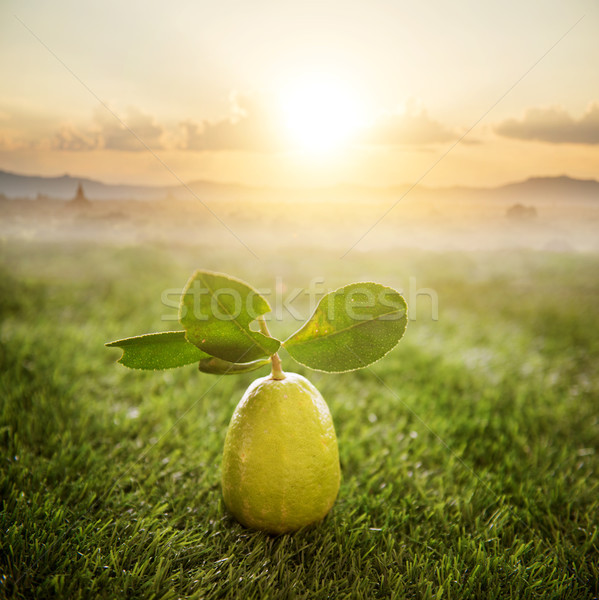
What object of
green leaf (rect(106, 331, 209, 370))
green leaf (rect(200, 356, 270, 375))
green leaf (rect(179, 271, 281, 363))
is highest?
green leaf (rect(179, 271, 281, 363))

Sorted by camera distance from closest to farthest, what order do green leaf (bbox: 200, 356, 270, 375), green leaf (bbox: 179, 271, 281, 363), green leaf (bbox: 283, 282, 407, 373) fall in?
green leaf (bbox: 179, 271, 281, 363)
green leaf (bbox: 283, 282, 407, 373)
green leaf (bbox: 200, 356, 270, 375)

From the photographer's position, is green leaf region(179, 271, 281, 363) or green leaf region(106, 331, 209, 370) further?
green leaf region(106, 331, 209, 370)

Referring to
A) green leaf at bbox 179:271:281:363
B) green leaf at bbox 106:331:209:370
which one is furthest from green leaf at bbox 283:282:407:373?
green leaf at bbox 106:331:209:370

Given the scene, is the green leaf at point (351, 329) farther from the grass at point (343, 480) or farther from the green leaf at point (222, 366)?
the grass at point (343, 480)

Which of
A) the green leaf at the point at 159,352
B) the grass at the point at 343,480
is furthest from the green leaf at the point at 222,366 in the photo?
the grass at the point at 343,480

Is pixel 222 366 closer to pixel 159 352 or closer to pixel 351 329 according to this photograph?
pixel 159 352

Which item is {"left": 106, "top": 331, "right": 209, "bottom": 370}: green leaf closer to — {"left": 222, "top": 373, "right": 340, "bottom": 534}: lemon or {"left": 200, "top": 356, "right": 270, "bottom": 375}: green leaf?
{"left": 200, "top": 356, "right": 270, "bottom": 375}: green leaf
